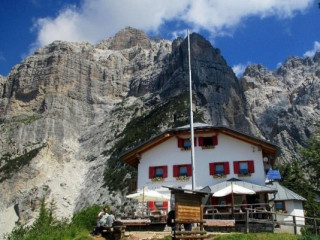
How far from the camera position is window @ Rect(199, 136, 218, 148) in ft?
103

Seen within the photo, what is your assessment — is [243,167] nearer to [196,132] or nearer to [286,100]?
[196,132]

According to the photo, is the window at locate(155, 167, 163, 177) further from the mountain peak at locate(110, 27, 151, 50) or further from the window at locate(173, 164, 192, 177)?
the mountain peak at locate(110, 27, 151, 50)

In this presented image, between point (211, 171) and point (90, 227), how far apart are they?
1200 cm

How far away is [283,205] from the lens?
110 feet

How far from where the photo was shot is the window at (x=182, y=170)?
103 ft

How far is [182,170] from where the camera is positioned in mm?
31516

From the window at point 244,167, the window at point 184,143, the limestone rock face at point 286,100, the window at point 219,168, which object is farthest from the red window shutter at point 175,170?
the limestone rock face at point 286,100

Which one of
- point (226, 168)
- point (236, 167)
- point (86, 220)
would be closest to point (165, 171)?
point (226, 168)

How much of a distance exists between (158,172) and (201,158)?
145 inches

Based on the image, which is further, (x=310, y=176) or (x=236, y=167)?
(x=310, y=176)

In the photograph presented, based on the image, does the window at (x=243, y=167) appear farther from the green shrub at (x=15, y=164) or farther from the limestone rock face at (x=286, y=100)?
the green shrub at (x=15, y=164)

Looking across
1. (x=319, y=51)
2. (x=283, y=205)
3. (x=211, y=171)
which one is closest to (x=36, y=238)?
(x=211, y=171)

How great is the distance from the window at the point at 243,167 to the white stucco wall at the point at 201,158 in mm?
246

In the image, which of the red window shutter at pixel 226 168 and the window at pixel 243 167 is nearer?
the window at pixel 243 167
